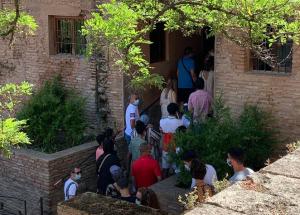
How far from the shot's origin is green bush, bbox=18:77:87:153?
11555mm

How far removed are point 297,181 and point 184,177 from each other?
4746 millimetres

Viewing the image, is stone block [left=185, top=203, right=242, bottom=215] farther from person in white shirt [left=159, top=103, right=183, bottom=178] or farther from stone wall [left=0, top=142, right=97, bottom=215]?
stone wall [left=0, top=142, right=97, bottom=215]

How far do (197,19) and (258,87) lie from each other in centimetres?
257

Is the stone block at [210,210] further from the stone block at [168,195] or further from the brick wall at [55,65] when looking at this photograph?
the brick wall at [55,65]

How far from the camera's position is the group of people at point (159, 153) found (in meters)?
6.65

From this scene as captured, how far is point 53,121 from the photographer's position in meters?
11.7

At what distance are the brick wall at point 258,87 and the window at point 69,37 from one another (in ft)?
11.8

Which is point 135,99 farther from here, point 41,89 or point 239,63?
point 41,89

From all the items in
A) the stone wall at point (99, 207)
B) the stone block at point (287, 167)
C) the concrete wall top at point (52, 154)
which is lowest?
the concrete wall top at point (52, 154)

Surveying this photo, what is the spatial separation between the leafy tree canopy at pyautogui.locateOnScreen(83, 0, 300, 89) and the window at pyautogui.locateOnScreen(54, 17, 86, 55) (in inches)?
172

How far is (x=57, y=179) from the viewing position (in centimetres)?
1048

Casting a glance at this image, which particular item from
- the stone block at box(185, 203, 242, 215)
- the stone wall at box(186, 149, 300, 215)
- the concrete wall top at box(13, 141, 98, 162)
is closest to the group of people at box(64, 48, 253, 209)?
the concrete wall top at box(13, 141, 98, 162)

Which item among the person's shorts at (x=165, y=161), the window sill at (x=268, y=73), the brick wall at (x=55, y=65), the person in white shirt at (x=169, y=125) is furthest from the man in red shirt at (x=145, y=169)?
the brick wall at (x=55, y=65)

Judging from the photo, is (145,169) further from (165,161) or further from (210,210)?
(210,210)
